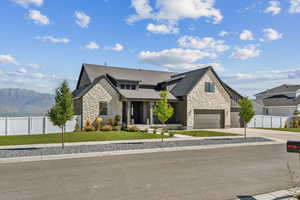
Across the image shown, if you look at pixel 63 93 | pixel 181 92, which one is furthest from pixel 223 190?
pixel 181 92

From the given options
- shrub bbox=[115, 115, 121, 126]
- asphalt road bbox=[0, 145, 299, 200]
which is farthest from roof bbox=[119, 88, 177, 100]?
asphalt road bbox=[0, 145, 299, 200]

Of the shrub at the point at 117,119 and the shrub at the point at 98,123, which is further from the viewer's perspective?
the shrub at the point at 117,119

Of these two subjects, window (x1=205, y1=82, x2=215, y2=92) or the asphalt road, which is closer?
the asphalt road

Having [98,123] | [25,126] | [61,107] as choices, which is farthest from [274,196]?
[25,126]

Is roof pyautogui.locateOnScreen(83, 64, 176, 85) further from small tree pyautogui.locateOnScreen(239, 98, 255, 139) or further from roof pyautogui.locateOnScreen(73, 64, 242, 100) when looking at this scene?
small tree pyautogui.locateOnScreen(239, 98, 255, 139)

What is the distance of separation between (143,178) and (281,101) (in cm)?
4587

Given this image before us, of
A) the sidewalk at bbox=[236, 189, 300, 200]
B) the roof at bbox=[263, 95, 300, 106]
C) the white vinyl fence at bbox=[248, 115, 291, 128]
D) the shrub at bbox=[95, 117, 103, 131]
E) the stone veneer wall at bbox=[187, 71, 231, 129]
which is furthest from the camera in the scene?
the roof at bbox=[263, 95, 300, 106]

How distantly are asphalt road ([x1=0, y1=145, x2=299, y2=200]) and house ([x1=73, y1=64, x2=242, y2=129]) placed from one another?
1425 centimetres

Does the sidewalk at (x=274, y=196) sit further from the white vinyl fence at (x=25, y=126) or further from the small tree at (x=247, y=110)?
the white vinyl fence at (x=25, y=126)

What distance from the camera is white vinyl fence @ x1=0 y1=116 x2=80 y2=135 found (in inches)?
720

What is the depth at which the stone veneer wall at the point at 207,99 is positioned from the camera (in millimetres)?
26812

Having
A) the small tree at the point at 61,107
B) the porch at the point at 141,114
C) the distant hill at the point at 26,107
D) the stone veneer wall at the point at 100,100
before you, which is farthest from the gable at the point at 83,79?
the small tree at the point at 61,107

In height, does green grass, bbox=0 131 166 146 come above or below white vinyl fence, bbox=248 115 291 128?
below

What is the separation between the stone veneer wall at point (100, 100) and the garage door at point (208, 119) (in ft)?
34.4
